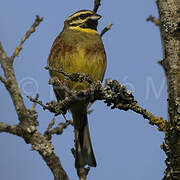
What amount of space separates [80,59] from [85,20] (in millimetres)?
1055

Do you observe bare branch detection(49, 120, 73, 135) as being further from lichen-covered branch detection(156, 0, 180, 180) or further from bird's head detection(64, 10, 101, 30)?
bird's head detection(64, 10, 101, 30)

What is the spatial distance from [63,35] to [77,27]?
405mm

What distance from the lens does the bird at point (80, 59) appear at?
448 cm

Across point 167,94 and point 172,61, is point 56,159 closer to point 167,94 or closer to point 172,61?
point 167,94

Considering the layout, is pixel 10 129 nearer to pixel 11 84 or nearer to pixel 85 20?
pixel 11 84

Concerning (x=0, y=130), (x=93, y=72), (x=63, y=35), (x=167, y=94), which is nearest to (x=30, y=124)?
(x=0, y=130)

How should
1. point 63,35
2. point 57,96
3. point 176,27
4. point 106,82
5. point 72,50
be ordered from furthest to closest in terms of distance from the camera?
1. point 57,96
2. point 63,35
3. point 72,50
4. point 106,82
5. point 176,27

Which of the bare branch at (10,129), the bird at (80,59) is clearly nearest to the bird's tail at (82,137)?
the bird at (80,59)

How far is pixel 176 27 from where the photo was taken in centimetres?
232

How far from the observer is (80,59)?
445 cm

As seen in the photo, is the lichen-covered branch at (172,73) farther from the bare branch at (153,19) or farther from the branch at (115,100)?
the bare branch at (153,19)

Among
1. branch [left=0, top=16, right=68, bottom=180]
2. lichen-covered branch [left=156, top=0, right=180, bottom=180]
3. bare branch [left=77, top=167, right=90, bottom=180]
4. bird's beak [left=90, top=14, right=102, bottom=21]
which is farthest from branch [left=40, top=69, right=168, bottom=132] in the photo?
bird's beak [left=90, top=14, right=102, bottom=21]

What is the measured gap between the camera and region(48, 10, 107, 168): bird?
448 cm

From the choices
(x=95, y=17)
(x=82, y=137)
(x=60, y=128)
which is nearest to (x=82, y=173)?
(x=60, y=128)
